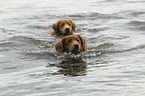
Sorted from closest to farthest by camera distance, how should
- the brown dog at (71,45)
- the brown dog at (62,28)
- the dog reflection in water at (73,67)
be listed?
1. the dog reflection in water at (73,67)
2. the brown dog at (71,45)
3. the brown dog at (62,28)

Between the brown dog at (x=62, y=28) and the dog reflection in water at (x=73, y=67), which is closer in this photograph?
the dog reflection in water at (x=73, y=67)

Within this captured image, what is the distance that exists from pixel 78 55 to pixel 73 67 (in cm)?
154

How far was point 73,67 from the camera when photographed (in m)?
8.58

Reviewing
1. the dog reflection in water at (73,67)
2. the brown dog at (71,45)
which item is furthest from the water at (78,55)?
the brown dog at (71,45)

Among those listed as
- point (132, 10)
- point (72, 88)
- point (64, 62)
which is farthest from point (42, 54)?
point (132, 10)

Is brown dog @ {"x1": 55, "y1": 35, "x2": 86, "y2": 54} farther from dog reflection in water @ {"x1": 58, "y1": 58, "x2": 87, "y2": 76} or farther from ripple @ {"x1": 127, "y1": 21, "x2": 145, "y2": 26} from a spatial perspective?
ripple @ {"x1": 127, "y1": 21, "x2": 145, "y2": 26}

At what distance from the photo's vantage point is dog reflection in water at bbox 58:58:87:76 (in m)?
7.91

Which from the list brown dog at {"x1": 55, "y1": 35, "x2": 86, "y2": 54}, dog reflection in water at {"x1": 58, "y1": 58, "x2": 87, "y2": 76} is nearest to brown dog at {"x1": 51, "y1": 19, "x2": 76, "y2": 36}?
brown dog at {"x1": 55, "y1": 35, "x2": 86, "y2": 54}

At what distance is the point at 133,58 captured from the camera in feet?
29.8

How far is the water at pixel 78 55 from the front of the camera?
6.70m

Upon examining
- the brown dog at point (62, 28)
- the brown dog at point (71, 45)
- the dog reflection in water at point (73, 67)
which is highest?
the brown dog at point (62, 28)

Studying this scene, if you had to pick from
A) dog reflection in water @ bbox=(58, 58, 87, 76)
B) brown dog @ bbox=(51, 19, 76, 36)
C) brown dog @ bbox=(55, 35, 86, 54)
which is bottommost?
dog reflection in water @ bbox=(58, 58, 87, 76)

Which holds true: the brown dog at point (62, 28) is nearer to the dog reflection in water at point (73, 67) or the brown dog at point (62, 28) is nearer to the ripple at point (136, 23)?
the ripple at point (136, 23)

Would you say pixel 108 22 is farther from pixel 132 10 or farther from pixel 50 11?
pixel 50 11
